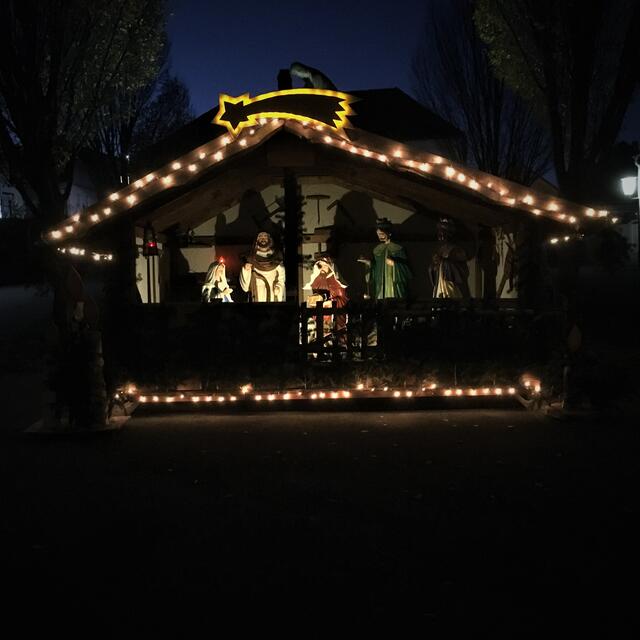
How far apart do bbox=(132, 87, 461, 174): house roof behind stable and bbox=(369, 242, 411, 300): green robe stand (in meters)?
14.3

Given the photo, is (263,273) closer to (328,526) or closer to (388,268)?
(388,268)

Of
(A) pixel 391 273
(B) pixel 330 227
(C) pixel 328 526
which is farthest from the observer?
(B) pixel 330 227

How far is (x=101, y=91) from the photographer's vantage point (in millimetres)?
16406

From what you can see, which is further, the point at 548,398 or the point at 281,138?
the point at 281,138

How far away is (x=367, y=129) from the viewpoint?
2780 centimetres

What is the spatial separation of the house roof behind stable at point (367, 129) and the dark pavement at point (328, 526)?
69.0ft

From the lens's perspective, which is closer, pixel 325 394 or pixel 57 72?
pixel 325 394

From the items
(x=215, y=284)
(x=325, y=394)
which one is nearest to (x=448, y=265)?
(x=215, y=284)

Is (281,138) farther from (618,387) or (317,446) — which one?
(618,387)

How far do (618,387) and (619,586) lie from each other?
15.1ft

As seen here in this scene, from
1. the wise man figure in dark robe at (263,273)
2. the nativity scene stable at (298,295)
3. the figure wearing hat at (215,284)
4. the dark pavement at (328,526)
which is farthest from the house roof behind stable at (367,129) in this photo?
the dark pavement at (328,526)

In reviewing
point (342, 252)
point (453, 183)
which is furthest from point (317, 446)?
point (342, 252)

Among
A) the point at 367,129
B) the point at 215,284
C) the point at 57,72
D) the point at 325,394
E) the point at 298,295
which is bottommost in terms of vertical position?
the point at 325,394

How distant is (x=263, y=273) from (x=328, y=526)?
8301mm
